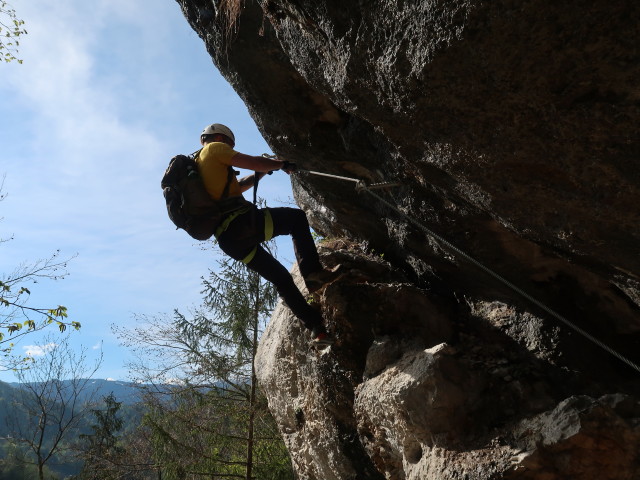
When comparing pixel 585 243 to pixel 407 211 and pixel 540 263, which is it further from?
pixel 407 211

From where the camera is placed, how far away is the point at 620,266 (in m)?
3.41

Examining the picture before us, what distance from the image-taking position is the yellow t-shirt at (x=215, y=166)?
16.0 ft

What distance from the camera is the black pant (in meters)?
4.97

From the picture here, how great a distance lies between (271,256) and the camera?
534 cm

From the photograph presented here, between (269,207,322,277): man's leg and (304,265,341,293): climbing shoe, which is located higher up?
(269,207,322,277): man's leg

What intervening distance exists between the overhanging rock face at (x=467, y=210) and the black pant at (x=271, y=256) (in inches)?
13.5

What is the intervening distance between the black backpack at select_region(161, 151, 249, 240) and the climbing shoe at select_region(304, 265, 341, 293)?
1.23 meters

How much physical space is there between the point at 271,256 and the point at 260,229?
0.42 meters

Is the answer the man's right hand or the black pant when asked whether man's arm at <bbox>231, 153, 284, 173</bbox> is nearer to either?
the man's right hand

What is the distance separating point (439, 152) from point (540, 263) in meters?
1.78

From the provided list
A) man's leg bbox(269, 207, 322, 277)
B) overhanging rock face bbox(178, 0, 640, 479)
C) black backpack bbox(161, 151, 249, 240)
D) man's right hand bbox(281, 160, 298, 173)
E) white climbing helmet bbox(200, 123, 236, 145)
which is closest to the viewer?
overhanging rock face bbox(178, 0, 640, 479)

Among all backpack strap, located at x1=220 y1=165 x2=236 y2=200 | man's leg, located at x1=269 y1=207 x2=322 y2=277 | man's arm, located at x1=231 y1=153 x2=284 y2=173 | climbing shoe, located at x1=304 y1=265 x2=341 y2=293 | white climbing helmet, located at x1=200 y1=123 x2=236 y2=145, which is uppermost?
white climbing helmet, located at x1=200 y1=123 x2=236 y2=145

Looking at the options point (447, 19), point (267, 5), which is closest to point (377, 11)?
point (447, 19)

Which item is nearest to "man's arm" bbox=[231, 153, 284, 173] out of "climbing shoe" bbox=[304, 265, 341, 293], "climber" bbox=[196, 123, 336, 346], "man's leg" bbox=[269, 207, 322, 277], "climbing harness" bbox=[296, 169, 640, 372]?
"climber" bbox=[196, 123, 336, 346]
